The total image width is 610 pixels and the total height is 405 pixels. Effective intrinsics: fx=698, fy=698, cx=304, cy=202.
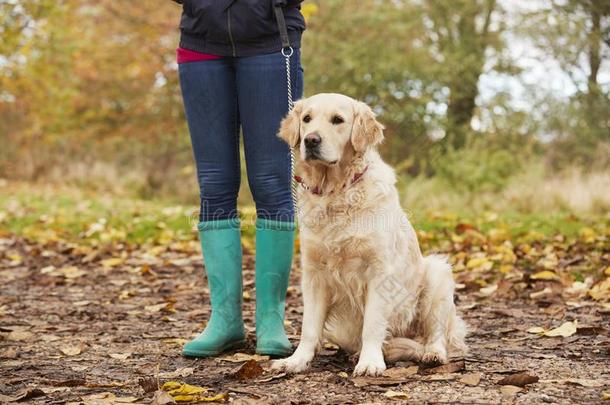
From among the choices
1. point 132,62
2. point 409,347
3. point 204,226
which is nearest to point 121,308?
point 204,226

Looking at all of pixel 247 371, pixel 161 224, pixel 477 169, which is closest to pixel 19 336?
pixel 247 371

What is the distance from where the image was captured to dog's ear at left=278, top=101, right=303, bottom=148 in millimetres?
3240

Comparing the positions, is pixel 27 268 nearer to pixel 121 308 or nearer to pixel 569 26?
pixel 121 308

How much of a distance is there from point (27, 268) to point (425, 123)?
778 cm

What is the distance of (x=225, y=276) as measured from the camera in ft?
11.5

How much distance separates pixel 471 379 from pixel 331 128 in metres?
1.23

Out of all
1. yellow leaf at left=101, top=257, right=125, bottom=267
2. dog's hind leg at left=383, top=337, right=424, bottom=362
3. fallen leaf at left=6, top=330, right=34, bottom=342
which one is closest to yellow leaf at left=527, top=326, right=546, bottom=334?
dog's hind leg at left=383, top=337, right=424, bottom=362

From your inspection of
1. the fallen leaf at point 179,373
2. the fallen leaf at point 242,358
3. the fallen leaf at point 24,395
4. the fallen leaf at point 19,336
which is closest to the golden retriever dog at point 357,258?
the fallen leaf at point 242,358

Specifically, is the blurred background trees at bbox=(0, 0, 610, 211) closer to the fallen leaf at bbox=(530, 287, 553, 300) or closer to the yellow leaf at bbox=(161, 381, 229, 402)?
the fallen leaf at bbox=(530, 287, 553, 300)

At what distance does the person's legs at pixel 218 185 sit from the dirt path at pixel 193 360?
17 cm

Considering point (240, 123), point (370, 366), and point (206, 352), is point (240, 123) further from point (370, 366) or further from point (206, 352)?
point (370, 366)

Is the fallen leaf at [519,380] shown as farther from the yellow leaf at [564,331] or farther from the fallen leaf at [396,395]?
the yellow leaf at [564,331]

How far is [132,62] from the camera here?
15945 millimetres

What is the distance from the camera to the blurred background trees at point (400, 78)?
11117mm
